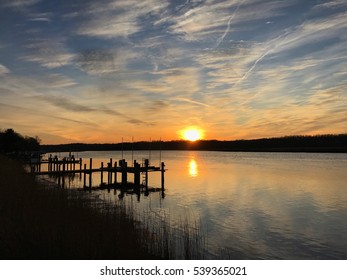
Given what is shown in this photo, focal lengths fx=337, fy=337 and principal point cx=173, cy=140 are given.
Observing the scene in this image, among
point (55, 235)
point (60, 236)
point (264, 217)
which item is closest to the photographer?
point (55, 235)

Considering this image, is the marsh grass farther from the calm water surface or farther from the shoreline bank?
the calm water surface

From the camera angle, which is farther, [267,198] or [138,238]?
[267,198]

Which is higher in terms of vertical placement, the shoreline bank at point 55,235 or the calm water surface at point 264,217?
the shoreline bank at point 55,235

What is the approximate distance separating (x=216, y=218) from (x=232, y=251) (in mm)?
9312

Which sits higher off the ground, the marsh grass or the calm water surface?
the marsh grass

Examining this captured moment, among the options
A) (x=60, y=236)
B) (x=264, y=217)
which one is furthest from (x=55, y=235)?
(x=264, y=217)

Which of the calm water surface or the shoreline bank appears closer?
the shoreline bank

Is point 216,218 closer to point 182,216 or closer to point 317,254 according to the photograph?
point 182,216

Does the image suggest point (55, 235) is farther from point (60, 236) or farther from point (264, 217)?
point (264, 217)

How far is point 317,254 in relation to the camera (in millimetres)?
17969

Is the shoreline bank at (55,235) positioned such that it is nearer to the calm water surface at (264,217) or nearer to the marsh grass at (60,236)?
the marsh grass at (60,236)

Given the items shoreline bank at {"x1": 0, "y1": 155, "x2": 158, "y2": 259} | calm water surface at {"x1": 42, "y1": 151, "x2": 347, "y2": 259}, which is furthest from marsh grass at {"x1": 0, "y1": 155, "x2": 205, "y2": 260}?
calm water surface at {"x1": 42, "y1": 151, "x2": 347, "y2": 259}

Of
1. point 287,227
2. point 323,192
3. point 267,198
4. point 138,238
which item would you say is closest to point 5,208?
point 138,238

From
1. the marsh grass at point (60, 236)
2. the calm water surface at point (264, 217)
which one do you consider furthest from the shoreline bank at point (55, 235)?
the calm water surface at point (264, 217)
